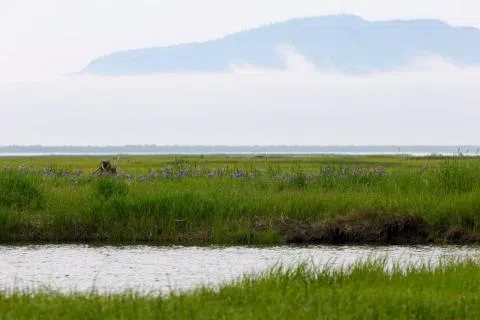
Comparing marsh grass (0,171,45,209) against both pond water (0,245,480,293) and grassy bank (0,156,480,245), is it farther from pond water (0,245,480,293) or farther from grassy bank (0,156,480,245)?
pond water (0,245,480,293)

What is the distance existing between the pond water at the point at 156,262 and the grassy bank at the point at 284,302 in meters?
1.57

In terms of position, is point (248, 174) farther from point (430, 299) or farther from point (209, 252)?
point (430, 299)

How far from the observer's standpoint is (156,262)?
18781 mm

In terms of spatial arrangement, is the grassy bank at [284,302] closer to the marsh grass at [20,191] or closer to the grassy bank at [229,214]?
the grassy bank at [229,214]

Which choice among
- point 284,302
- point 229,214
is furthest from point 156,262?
point 284,302

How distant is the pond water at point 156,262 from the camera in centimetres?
1627

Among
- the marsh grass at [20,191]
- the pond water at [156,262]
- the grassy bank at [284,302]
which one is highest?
the marsh grass at [20,191]

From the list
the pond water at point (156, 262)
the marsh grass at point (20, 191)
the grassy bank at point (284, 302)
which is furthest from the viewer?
the marsh grass at point (20, 191)

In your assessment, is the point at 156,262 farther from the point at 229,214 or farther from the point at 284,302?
the point at 284,302

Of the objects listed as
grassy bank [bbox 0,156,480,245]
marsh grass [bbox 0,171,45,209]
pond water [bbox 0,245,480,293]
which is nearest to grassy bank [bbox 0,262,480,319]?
pond water [bbox 0,245,480,293]

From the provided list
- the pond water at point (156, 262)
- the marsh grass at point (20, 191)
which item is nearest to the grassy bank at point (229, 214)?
the marsh grass at point (20, 191)

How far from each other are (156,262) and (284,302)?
7.15m

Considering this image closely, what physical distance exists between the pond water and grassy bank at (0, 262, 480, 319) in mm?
1566

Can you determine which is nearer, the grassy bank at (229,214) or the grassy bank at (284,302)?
the grassy bank at (284,302)
